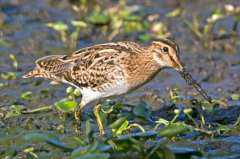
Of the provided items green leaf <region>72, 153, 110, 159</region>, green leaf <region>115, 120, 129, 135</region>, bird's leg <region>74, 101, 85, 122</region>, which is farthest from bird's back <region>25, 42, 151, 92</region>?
green leaf <region>72, 153, 110, 159</region>

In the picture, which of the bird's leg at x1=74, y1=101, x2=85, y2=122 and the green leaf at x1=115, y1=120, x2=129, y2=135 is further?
the bird's leg at x1=74, y1=101, x2=85, y2=122

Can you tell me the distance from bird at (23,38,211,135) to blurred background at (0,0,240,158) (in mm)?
575

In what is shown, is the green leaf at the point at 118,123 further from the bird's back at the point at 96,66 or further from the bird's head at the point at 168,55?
the bird's head at the point at 168,55

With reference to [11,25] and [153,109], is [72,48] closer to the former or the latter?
[11,25]

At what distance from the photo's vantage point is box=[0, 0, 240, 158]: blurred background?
983 centimetres

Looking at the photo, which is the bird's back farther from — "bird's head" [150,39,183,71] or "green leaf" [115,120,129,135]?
"green leaf" [115,120,129,135]

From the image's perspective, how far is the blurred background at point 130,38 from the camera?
9828 mm

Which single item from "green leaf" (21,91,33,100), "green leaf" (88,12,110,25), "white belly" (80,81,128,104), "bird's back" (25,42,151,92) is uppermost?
"green leaf" (88,12,110,25)

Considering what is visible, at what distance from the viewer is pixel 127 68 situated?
8703mm

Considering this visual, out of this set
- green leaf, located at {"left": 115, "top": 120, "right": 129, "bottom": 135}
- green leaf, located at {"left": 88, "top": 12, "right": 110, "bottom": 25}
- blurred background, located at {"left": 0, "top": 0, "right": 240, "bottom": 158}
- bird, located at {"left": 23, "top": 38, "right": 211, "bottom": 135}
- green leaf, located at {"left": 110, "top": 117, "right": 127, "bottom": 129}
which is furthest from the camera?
green leaf, located at {"left": 88, "top": 12, "right": 110, "bottom": 25}

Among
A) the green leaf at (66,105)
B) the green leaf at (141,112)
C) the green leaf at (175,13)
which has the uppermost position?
the green leaf at (175,13)

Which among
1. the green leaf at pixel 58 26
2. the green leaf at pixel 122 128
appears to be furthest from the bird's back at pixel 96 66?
the green leaf at pixel 58 26

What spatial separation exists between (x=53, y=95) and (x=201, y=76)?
189cm

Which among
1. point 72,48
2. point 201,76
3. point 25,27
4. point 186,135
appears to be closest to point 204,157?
point 186,135
